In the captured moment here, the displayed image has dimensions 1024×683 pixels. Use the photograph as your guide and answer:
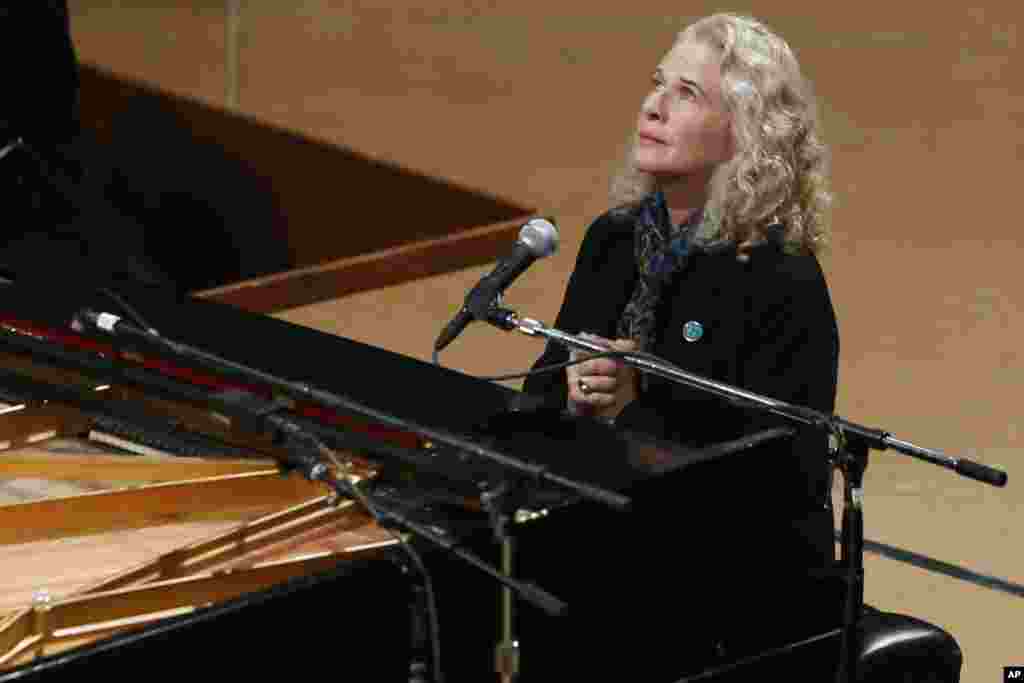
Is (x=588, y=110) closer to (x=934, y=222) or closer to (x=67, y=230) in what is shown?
(x=934, y=222)

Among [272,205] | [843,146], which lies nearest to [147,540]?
[272,205]

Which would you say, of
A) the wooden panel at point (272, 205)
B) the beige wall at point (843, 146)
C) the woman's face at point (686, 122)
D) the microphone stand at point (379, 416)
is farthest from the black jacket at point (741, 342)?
the wooden panel at point (272, 205)

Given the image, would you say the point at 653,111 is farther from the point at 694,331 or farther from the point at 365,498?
the point at 365,498

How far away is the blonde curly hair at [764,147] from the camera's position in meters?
3.24

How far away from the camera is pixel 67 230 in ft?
16.7

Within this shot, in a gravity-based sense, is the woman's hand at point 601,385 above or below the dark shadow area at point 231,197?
above

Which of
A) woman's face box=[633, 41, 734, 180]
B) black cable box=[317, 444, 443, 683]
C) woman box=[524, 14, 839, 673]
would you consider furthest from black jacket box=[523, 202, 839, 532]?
A: black cable box=[317, 444, 443, 683]

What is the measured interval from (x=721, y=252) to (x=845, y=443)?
0.75m

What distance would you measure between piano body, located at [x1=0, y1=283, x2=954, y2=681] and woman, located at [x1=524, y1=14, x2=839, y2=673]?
0.44 metres

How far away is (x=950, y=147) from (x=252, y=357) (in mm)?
4224

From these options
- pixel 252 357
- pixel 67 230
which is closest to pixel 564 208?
pixel 67 230

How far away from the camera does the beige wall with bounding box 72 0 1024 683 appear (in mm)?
4773

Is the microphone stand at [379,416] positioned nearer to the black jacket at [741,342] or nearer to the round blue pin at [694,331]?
the black jacket at [741,342]

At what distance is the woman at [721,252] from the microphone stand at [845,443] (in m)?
0.43
